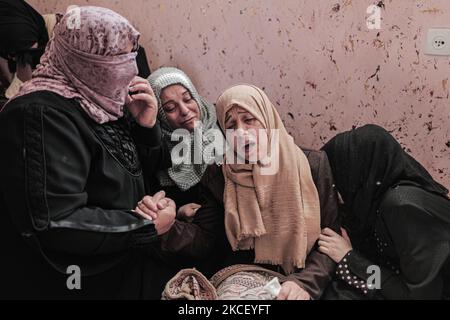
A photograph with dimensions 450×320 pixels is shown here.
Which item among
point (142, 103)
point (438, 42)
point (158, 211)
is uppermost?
point (438, 42)

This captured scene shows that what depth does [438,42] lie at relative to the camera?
1674 millimetres

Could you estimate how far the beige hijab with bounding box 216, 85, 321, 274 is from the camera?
139 centimetres

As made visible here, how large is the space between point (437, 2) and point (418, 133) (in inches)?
19.7

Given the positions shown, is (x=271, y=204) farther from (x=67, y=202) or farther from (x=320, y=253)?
(x=67, y=202)

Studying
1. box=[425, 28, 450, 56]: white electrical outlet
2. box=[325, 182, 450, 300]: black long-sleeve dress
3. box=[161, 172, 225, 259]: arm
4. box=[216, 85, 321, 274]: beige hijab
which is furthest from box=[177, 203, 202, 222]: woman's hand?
box=[425, 28, 450, 56]: white electrical outlet

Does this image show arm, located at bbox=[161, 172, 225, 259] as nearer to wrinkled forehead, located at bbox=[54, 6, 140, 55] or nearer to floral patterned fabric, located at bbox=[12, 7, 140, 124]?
floral patterned fabric, located at bbox=[12, 7, 140, 124]

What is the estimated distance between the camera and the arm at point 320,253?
4.49ft

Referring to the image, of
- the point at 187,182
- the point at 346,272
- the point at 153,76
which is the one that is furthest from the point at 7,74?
the point at 346,272

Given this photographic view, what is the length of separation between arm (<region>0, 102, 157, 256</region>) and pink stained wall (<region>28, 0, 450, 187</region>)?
985 millimetres

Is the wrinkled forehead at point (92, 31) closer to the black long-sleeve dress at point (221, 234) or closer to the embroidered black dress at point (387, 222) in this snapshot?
the black long-sleeve dress at point (221, 234)

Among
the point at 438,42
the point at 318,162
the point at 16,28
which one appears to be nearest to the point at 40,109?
the point at 318,162

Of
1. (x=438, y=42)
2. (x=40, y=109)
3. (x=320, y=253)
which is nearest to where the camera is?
(x=40, y=109)

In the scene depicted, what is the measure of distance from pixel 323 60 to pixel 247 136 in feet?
2.08
